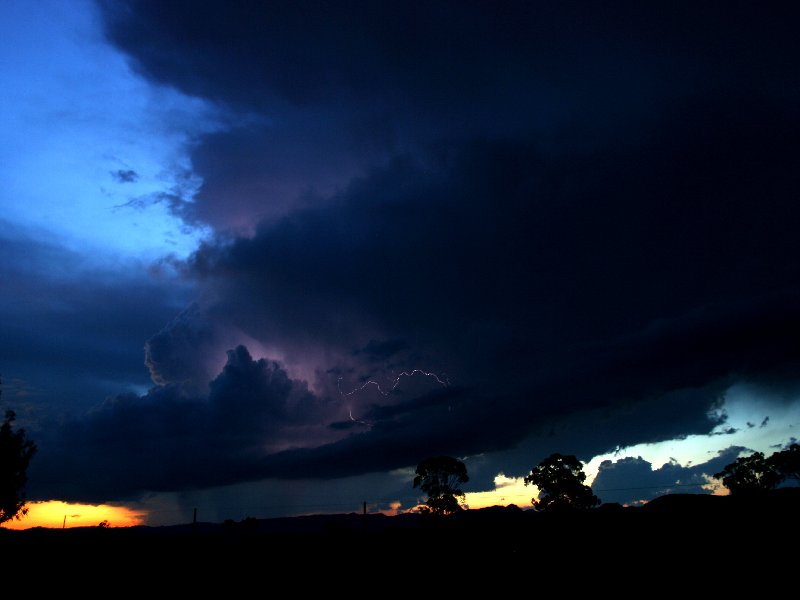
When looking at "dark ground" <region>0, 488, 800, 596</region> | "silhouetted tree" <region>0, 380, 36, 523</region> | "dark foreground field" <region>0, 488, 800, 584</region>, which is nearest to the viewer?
"dark ground" <region>0, 488, 800, 596</region>

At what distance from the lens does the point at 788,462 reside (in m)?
72.6

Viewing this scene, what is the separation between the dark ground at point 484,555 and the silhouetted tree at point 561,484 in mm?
49377

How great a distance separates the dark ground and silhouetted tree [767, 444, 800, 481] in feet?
207

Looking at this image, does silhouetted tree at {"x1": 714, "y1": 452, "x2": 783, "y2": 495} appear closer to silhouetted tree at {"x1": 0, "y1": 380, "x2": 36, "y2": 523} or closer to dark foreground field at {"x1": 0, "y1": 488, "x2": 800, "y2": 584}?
dark foreground field at {"x1": 0, "y1": 488, "x2": 800, "y2": 584}

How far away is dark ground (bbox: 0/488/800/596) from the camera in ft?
58.2

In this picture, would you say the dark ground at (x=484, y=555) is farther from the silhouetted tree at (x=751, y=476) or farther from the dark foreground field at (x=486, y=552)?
the silhouetted tree at (x=751, y=476)

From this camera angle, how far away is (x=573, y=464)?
71938 millimetres

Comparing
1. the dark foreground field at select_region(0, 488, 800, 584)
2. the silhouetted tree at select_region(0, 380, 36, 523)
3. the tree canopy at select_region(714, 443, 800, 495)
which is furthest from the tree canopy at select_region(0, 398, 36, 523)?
the tree canopy at select_region(714, 443, 800, 495)

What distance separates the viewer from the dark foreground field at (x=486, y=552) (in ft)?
59.1

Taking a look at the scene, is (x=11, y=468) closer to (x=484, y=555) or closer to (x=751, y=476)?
(x=484, y=555)

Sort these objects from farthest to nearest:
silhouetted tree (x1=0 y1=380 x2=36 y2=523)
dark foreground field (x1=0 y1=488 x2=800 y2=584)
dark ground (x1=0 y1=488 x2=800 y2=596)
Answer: silhouetted tree (x1=0 y1=380 x2=36 y2=523)
dark foreground field (x1=0 y1=488 x2=800 y2=584)
dark ground (x1=0 y1=488 x2=800 y2=596)

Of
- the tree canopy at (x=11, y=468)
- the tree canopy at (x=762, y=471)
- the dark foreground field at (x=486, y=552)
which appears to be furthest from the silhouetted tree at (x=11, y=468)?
the tree canopy at (x=762, y=471)

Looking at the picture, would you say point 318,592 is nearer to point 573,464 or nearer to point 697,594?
point 697,594

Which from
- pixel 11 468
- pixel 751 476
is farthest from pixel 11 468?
pixel 751 476
